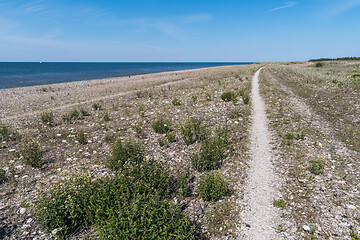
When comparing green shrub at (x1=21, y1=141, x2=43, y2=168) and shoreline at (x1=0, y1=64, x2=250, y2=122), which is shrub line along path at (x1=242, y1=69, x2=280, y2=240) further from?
shoreline at (x1=0, y1=64, x2=250, y2=122)

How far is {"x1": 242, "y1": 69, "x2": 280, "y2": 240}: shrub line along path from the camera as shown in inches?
Result: 227

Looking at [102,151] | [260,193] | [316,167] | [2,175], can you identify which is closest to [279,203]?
[260,193]

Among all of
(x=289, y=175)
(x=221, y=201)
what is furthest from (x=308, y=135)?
(x=221, y=201)

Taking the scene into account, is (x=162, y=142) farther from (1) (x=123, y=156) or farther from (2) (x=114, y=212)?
(2) (x=114, y=212)

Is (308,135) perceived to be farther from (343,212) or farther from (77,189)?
(77,189)

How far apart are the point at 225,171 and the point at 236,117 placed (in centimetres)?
771

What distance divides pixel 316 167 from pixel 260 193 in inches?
119

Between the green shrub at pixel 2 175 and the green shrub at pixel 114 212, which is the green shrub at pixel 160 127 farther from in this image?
the green shrub at pixel 2 175

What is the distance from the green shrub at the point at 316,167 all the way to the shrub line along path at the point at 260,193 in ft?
5.20

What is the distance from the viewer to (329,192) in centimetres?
700

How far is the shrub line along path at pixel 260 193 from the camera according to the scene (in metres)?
5.76

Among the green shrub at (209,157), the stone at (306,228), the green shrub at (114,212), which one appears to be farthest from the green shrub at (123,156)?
the stone at (306,228)

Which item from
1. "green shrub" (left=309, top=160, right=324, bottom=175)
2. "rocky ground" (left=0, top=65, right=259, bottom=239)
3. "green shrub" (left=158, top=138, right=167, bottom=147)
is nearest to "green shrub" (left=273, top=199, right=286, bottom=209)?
"rocky ground" (left=0, top=65, right=259, bottom=239)

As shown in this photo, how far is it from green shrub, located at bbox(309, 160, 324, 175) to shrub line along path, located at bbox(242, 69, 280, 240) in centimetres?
158
